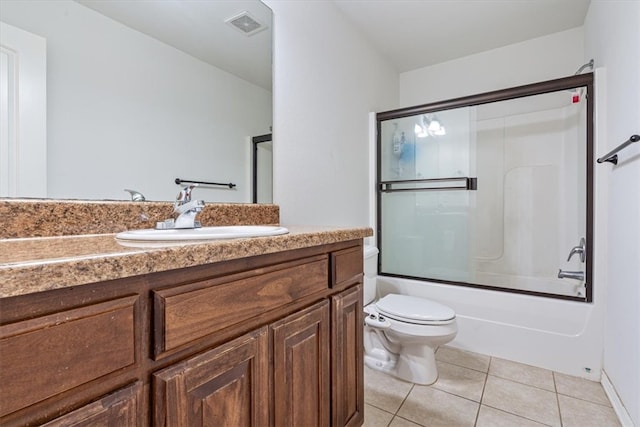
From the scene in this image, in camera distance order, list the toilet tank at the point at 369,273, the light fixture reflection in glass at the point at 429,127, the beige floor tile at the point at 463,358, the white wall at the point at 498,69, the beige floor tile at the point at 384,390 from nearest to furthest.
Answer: the beige floor tile at the point at 384,390 → the beige floor tile at the point at 463,358 → the toilet tank at the point at 369,273 → the white wall at the point at 498,69 → the light fixture reflection in glass at the point at 429,127

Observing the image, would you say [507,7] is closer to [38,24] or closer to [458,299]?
[458,299]

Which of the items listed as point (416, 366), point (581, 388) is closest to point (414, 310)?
point (416, 366)

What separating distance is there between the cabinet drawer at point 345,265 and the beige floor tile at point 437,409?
81 centimetres

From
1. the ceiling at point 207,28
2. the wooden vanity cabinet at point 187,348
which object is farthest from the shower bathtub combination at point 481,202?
the wooden vanity cabinet at point 187,348

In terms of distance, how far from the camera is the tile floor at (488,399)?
1.39 m

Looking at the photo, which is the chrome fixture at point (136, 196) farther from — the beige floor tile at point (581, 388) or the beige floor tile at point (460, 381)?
the beige floor tile at point (581, 388)

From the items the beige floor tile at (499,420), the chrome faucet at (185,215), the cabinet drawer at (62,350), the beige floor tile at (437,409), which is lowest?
the beige floor tile at (437,409)

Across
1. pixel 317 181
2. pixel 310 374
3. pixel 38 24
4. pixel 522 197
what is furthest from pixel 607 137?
pixel 38 24

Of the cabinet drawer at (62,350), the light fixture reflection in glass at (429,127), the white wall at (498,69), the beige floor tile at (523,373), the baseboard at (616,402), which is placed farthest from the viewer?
the light fixture reflection in glass at (429,127)

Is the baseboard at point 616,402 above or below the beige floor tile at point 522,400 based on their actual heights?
above

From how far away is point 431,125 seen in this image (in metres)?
2.47

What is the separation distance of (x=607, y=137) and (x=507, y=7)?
3.49ft

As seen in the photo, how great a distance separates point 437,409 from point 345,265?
3.18 feet

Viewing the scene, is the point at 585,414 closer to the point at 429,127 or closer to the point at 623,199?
the point at 623,199
